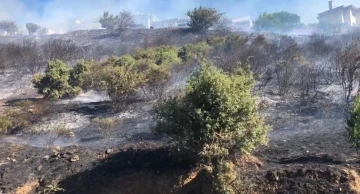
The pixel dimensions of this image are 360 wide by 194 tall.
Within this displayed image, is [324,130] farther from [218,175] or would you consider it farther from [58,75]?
[58,75]

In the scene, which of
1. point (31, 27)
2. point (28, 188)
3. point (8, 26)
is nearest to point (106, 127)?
point (28, 188)

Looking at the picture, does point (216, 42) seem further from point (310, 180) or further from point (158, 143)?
point (310, 180)

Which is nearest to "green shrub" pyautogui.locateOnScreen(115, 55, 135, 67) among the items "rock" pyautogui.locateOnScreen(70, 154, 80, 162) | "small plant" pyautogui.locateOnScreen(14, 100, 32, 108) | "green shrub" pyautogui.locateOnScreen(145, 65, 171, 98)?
"green shrub" pyautogui.locateOnScreen(145, 65, 171, 98)

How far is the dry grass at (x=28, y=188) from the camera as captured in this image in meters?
10.1

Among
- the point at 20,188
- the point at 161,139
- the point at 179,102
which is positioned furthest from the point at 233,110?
the point at 20,188

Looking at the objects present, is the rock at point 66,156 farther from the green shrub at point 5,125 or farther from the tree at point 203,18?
the tree at point 203,18

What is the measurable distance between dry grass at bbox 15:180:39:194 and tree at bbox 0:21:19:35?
91947 mm

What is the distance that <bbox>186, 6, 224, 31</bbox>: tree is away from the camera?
4622cm

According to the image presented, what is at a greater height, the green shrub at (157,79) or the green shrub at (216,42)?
the green shrub at (216,42)

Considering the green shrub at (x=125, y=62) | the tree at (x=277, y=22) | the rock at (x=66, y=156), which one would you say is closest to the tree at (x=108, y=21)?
the tree at (x=277, y=22)

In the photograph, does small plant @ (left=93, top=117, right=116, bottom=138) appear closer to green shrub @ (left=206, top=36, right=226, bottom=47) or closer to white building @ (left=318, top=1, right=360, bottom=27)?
green shrub @ (left=206, top=36, right=226, bottom=47)

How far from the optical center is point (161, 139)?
12.8 metres

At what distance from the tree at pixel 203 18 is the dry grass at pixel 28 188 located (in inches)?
1493

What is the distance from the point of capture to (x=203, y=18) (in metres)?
46.3
